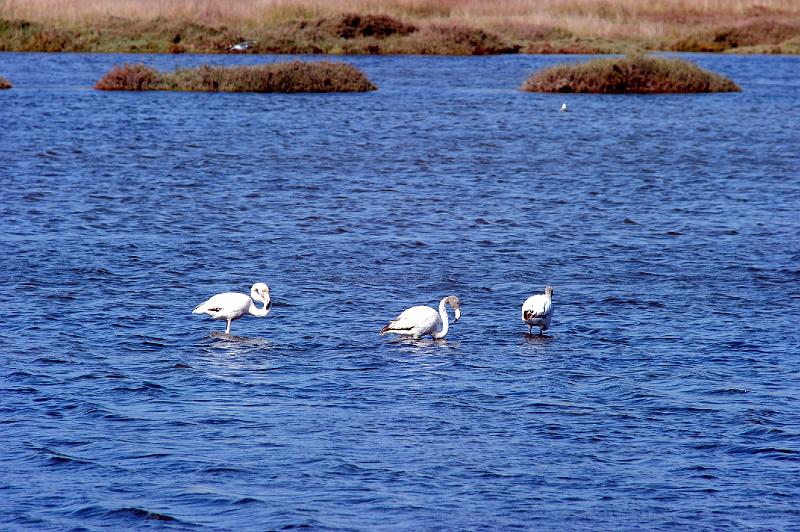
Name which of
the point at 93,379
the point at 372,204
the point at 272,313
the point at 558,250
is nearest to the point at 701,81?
the point at 372,204

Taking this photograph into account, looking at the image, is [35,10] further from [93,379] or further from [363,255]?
[93,379]

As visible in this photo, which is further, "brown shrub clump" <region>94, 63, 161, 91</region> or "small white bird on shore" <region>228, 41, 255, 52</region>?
"small white bird on shore" <region>228, 41, 255, 52</region>

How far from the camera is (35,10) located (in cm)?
7081

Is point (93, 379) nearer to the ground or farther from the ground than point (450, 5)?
nearer to the ground

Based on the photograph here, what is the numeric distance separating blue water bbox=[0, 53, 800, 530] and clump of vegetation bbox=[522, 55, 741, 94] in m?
15.3

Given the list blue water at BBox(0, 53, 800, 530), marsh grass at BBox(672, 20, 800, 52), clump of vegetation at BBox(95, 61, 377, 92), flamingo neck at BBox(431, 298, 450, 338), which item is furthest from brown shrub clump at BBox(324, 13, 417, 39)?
flamingo neck at BBox(431, 298, 450, 338)

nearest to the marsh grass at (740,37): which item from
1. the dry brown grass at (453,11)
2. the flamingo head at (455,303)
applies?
the dry brown grass at (453,11)

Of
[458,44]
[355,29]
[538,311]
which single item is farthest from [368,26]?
[538,311]

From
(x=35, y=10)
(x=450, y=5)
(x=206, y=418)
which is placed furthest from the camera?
(x=450, y=5)

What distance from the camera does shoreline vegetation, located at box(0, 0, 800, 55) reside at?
65625 millimetres

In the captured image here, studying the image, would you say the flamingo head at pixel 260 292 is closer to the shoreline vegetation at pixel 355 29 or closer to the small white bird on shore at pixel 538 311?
the small white bird on shore at pixel 538 311

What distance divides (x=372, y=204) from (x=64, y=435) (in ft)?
48.7

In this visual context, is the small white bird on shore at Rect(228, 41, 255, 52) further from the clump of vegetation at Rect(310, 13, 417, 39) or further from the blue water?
the blue water

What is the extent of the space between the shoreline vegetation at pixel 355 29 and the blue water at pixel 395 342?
32678mm
